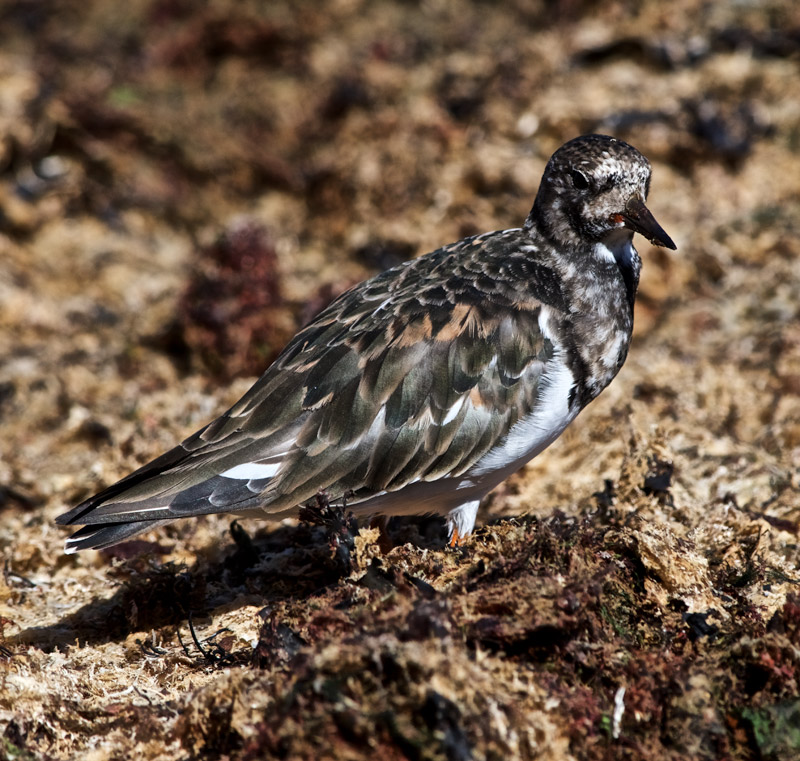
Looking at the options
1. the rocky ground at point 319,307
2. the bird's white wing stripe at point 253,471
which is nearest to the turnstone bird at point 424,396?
the bird's white wing stripe at point 253,471

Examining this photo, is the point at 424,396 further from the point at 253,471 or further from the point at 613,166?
the point at 613,166

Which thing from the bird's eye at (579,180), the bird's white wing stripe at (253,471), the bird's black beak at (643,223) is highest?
the bird's eye at (579,180)

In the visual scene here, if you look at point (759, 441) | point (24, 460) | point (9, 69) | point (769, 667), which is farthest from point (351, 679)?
point (9, 69)

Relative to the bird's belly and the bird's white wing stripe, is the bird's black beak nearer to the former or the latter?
the bird's belly

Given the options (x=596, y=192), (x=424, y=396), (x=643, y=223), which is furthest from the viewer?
(x=596, y=192)

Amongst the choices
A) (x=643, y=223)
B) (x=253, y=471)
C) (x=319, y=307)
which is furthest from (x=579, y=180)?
(x=319, y=307)

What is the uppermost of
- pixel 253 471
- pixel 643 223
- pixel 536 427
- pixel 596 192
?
pixel 596 192

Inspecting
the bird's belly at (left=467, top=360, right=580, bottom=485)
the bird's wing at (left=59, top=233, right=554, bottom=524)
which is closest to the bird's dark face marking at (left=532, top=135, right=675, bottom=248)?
the bird's wing at (left=59, top=233, right=554, bottom=524)

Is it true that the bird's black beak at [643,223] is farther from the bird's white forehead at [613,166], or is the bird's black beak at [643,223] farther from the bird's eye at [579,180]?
the bird's eye at [579,180]
